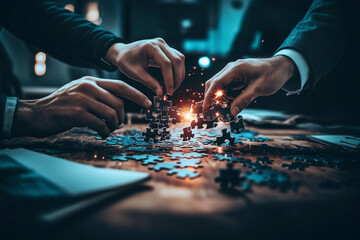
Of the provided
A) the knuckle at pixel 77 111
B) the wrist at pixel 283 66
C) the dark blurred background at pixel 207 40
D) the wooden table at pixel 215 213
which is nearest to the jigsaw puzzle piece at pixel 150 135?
the dark blurred background at pixel 207 40

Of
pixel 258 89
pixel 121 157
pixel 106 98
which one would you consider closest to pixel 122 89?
pixel 106 98

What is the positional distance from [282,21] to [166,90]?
2.15 metres

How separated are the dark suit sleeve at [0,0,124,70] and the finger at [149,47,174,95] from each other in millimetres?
548

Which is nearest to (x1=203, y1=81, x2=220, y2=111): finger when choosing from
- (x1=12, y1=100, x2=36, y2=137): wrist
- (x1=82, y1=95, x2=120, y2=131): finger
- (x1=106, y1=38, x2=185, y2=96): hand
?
(x1=106, y1=38, x2=185, y2=96): hand

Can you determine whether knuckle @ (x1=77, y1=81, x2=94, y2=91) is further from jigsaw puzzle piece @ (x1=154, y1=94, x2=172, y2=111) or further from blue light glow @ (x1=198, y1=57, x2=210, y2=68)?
blue light glow @ (x1=198, y1=57, x2=210, y2=68)

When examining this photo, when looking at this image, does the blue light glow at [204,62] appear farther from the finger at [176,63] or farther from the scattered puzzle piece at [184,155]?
the scattered puzzle piece at [184,155]

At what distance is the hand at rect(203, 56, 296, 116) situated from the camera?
1.30m

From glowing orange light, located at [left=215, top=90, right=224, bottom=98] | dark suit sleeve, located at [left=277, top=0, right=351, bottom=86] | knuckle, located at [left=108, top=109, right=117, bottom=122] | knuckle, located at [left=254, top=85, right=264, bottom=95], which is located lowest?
knuckle, located at [left=108, top=109, right=117, bottom=122]

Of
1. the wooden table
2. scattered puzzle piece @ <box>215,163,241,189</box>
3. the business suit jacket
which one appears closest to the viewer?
the wooden table

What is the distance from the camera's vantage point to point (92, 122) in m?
1.30

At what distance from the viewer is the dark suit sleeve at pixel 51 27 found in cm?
178

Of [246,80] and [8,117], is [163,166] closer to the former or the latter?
[246,80]

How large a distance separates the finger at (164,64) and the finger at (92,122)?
0.44 m

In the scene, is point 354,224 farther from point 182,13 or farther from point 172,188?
point 182,13
